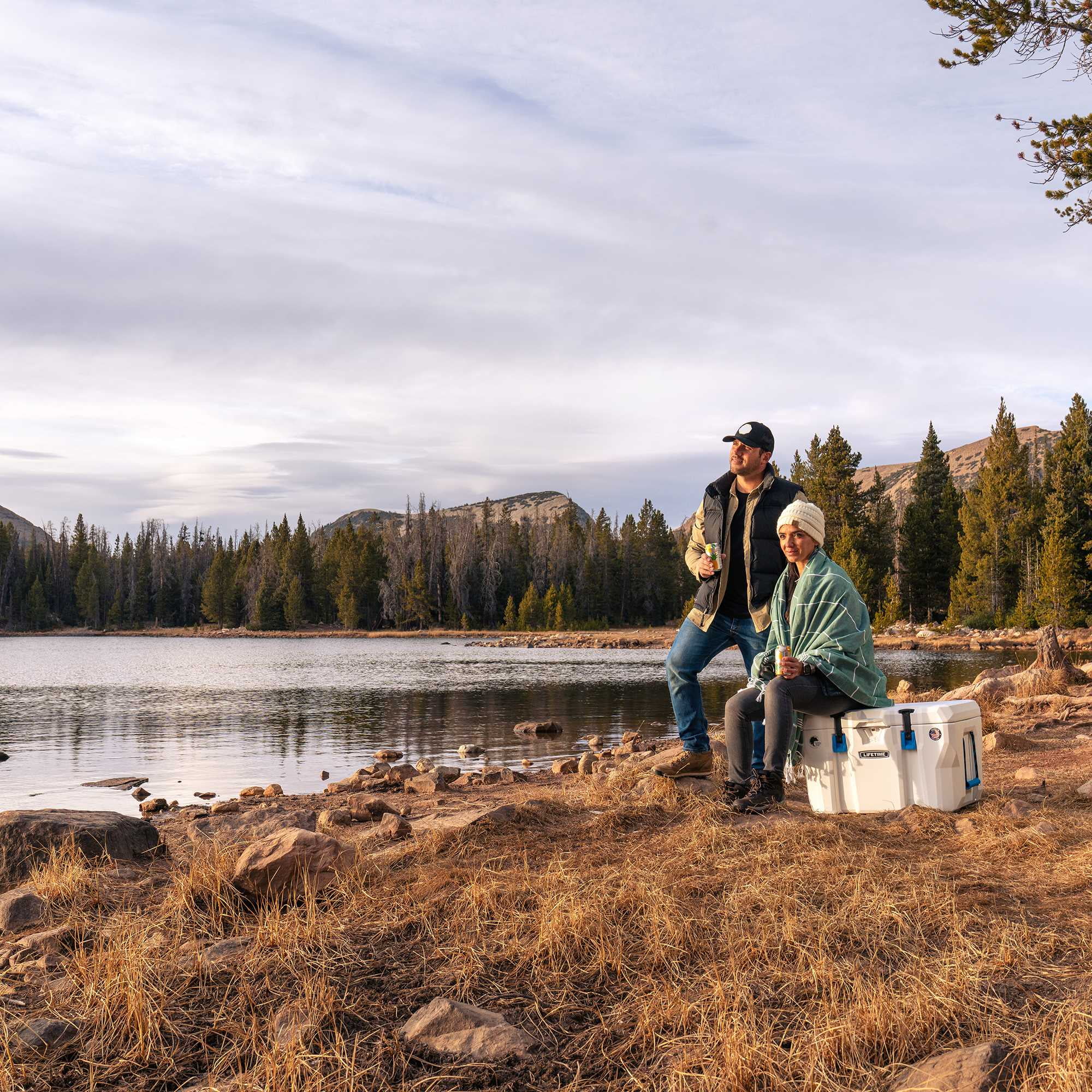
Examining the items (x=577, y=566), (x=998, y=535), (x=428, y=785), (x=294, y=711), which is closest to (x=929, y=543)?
(x=998, y=535)

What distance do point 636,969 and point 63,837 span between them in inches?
129

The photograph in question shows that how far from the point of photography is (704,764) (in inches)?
252

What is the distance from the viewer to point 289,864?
392 cm

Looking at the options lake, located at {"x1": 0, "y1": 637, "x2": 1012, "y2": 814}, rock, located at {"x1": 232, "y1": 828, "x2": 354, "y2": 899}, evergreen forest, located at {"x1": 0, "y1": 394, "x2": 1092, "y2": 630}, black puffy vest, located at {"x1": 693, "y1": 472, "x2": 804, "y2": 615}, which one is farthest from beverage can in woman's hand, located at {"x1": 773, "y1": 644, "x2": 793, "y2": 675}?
evergreen forest, located at {"x1": 0, "y1": 394, "x2": 1092, "y2": 630}

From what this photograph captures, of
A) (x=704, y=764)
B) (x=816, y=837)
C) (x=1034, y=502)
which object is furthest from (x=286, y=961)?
(x=1034, y=502)

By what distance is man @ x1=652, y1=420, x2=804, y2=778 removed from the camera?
5.75 metres

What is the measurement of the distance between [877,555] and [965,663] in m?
28.9

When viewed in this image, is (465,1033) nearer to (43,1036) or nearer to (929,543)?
(43,1036)

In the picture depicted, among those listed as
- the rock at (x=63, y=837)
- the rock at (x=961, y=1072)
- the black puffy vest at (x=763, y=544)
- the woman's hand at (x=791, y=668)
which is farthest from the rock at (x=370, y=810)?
the rock at (x=961, y=1072)

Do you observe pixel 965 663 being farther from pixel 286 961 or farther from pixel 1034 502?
pixel 286 961

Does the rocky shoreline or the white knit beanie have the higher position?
the white knit beanie

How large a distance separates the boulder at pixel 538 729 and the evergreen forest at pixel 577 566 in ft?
118

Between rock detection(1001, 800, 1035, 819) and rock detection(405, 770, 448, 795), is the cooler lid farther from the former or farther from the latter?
rock detection(405, 770, 448, 795)

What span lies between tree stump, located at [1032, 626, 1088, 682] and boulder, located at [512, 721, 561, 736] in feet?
25.8
